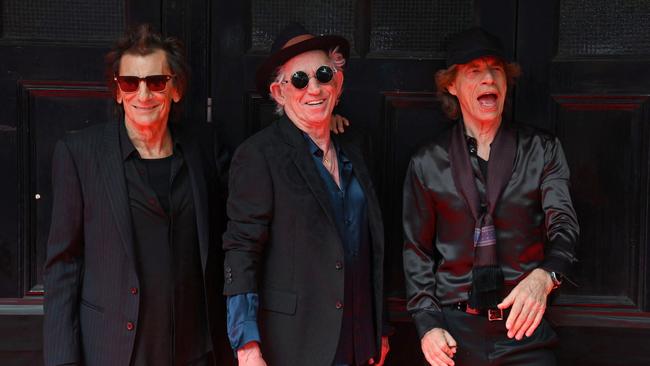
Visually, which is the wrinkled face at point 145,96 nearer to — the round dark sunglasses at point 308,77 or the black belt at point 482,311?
the round dark sunglasses at point 308,77

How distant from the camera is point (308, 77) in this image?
9.73ft

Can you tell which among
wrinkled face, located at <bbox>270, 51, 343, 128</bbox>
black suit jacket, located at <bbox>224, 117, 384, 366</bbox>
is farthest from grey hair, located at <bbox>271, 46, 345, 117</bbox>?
black suit jacket, located at <bbox>224, 117, 384, 366</bbox>

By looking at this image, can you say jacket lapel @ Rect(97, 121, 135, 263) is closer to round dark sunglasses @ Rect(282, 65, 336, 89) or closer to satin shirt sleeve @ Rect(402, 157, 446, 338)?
round dark sunglasses @ Rect(282, 65, 336, 89)

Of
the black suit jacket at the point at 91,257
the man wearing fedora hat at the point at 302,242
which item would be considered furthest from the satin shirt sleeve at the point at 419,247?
the black suit jacket at the point at 91,257

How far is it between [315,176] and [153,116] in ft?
2.22

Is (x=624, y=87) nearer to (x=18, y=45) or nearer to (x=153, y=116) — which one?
(x=153, y=116)

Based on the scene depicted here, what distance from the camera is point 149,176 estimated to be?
305 centimetres

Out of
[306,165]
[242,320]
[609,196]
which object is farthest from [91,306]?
[609,196]

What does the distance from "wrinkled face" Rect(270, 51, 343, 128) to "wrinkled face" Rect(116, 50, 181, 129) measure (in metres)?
0.46

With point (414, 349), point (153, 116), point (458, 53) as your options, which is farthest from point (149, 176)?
point (414, 349)

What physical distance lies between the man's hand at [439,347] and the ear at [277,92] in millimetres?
1077

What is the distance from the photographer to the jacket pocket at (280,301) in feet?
9.56

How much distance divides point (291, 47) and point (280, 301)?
0.96m

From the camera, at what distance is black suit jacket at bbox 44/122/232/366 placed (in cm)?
→ 295
